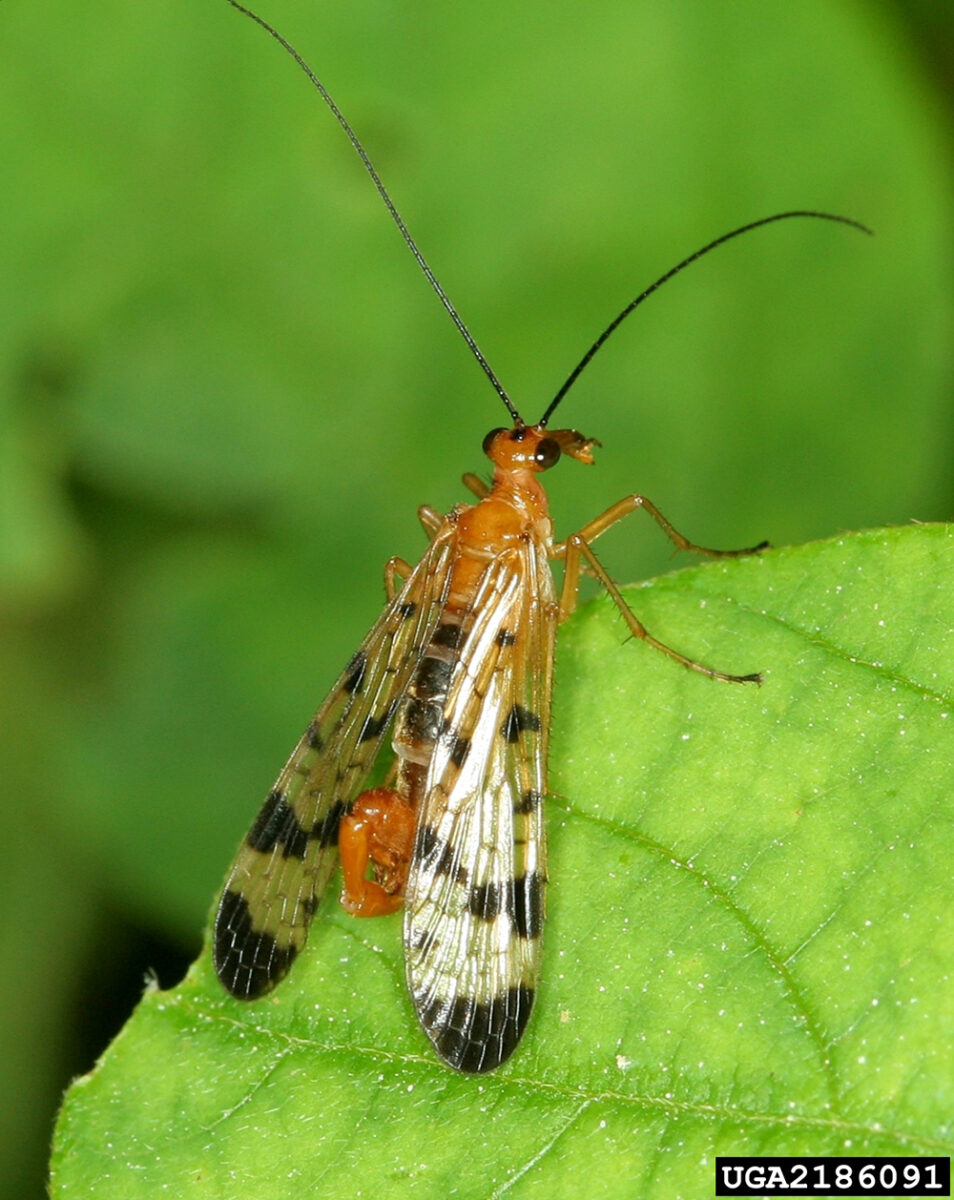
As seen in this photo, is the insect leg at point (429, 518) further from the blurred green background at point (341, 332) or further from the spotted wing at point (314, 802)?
the blurred green background at point (341, 332)

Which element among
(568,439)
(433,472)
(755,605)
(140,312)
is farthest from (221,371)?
(755,605)

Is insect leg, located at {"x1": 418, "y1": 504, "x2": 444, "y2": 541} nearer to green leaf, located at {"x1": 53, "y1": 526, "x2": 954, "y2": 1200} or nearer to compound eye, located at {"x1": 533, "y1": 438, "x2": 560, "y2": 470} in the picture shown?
compound eye, located at {"x1": 533, "y1": 438, "x2": 560, "y2": 470}

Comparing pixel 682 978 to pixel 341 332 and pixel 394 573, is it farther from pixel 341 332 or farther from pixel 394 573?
pixel 341 332

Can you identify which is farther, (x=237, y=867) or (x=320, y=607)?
(x=320, y=607)

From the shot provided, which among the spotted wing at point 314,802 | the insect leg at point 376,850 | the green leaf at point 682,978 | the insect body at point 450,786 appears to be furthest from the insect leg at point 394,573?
the green leaf at point 682,978

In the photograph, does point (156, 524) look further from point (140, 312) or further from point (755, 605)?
point (755, 605)

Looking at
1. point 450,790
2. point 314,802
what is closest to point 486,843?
point 450,790
